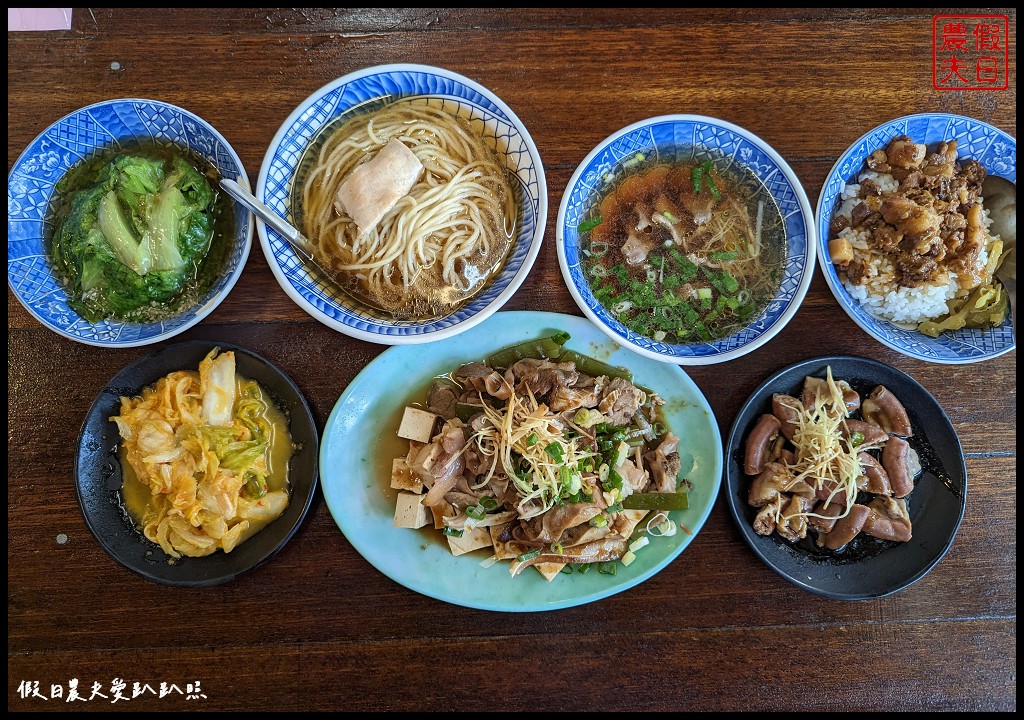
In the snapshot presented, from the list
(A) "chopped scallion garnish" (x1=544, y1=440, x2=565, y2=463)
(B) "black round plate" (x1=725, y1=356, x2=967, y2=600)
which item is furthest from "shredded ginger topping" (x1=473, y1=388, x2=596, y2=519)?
(B) "black round plate" (x1=725, y1=356, x2=967, y2=600)

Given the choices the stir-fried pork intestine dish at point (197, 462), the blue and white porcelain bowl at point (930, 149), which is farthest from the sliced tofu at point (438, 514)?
the blue and white porcelain bowl at point (930, 149)

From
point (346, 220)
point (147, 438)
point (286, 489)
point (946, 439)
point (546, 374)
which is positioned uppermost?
point (346, 220)

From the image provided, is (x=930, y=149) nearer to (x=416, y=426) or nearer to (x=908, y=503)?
(x=908, y=503)

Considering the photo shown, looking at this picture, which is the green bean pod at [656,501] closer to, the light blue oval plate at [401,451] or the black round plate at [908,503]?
the light blue oval plate at [401,451]

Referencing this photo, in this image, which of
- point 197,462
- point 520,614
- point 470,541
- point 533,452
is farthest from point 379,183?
point 520,614

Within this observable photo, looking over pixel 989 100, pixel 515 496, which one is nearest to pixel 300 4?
pixel 515 496

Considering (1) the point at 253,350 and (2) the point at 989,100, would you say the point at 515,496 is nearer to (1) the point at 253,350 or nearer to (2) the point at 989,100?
(1) the point at 253,350

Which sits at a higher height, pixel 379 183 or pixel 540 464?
pixel 379 183
